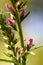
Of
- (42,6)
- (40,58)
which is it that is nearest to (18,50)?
(40,58)

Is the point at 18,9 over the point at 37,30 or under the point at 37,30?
over

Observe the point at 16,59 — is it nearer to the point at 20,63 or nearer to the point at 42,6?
the point at 20,63

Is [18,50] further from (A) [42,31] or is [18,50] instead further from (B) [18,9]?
(A) [42,31]

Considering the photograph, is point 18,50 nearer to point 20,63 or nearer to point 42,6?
point 20,63

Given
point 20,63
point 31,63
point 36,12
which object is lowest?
point 31,63

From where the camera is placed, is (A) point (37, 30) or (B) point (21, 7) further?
(A) point (37, 30)

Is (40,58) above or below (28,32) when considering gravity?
below

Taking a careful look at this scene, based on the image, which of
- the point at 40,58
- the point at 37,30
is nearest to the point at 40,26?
the point at 37,30

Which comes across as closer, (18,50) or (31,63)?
(18,50)
